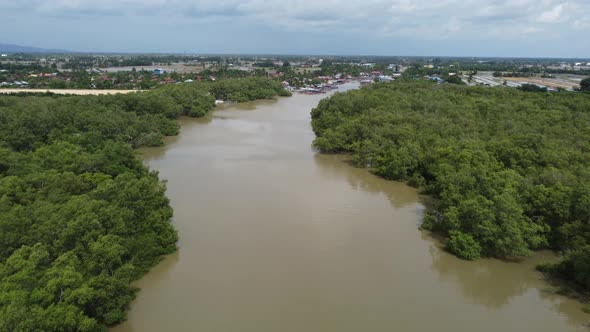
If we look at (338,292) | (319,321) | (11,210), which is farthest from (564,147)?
(11,210)

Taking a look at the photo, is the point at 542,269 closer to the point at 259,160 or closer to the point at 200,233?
the point at 200,233

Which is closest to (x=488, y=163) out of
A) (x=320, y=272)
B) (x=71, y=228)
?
(x=320, y=272)

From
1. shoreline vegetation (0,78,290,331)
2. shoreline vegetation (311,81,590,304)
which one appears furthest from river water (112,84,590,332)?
shoreline vegetation (0,78,290,331)

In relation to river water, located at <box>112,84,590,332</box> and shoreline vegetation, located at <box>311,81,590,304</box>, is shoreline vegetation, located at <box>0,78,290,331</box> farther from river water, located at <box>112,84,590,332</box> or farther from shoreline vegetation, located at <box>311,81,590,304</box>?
shoreline vegetation, located at <box>311,81,590,304</box>

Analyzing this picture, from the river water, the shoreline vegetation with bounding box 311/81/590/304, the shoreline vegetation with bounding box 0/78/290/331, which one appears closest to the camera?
the shoreline vegetation with bounding box 0/78/290/331

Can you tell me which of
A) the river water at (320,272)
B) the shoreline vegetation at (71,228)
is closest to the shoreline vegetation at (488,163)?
the river water at (320,272)

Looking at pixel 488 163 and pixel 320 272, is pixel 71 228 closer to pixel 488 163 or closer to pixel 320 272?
pixel 320 272

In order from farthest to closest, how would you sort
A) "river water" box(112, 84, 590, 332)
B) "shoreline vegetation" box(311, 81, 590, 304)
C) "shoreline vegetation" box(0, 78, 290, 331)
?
"shoreline vegetation" box(311, 81, 590, 304), "river water" box(112, 84, 590, 332), "shoreline vegetation" box(0, 78, 290, 331)
